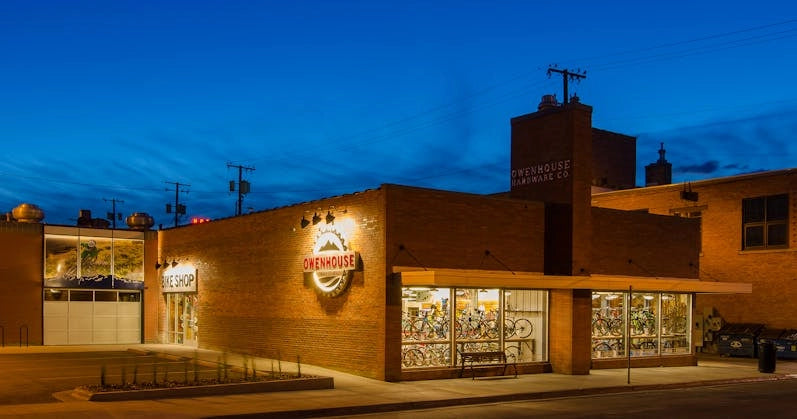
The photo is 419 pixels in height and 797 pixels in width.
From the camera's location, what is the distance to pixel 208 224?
30.4 m

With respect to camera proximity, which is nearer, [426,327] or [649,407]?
[649,407]

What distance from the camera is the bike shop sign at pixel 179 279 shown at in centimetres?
3119

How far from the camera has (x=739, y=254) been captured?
33406 mm

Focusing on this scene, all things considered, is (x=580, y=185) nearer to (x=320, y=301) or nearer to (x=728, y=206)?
(x=320, y=301)

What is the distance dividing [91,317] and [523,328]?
19309 mm

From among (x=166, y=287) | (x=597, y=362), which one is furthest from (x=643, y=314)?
(x=166, y=287)

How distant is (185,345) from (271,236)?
27.8 feet

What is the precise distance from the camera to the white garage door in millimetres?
32656

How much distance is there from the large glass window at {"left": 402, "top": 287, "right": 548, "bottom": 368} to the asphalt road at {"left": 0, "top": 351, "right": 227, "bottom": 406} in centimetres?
539

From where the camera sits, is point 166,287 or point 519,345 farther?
point 166,287

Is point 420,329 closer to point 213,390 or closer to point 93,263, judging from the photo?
point 213,390

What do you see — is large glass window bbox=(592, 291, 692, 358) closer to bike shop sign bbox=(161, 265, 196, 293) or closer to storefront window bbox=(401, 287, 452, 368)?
storefront window bbox=(401, 287, 452, 368)

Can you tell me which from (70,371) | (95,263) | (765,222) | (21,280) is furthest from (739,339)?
(21,280)

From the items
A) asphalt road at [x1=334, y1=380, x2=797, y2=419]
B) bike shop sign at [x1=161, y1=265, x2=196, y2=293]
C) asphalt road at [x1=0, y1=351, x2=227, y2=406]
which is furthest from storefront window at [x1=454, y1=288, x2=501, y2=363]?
bike shop sign at [x1=161, y1=265, x2=196, y2=293]
